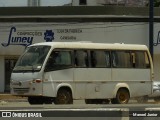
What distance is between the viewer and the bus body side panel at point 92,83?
2248cm

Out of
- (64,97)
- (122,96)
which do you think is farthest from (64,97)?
(122,96)

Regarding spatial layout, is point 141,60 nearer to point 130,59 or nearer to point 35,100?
point 130,59

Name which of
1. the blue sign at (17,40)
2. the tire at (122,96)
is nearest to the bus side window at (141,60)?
the tire at (122,96)

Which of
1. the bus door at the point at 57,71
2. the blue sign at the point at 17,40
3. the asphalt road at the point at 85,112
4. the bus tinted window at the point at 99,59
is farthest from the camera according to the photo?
the blue sign at the point at 17,40

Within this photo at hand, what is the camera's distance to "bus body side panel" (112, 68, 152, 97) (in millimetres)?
23688

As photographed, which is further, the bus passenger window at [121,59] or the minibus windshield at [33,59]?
the bus passenger window at [121,59]

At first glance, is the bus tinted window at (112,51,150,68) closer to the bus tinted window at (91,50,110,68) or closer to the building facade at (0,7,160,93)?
the bus tinted window at (91,50,110,68)

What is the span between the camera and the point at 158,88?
2814cm

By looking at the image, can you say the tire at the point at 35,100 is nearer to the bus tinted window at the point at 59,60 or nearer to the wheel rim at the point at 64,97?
the wheel rim at the point at 64,97

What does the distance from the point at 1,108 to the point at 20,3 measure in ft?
114

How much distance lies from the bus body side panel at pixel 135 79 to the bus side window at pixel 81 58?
5.21 ft

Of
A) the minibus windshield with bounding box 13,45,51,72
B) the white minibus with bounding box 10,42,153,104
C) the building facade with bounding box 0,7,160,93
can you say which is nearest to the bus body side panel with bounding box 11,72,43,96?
the white minibus with bounding box 10,42,153,104

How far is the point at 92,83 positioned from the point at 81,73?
2.92 feet

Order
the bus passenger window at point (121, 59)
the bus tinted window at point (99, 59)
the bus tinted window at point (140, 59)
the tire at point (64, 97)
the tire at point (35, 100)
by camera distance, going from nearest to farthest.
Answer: the tire at point (64, 97)
the tire at point (35, 100)
the bus tinted window at point (99, 59)
the bus passenger window at point (121, 59)
the bus tinted window at point (140, 59)
